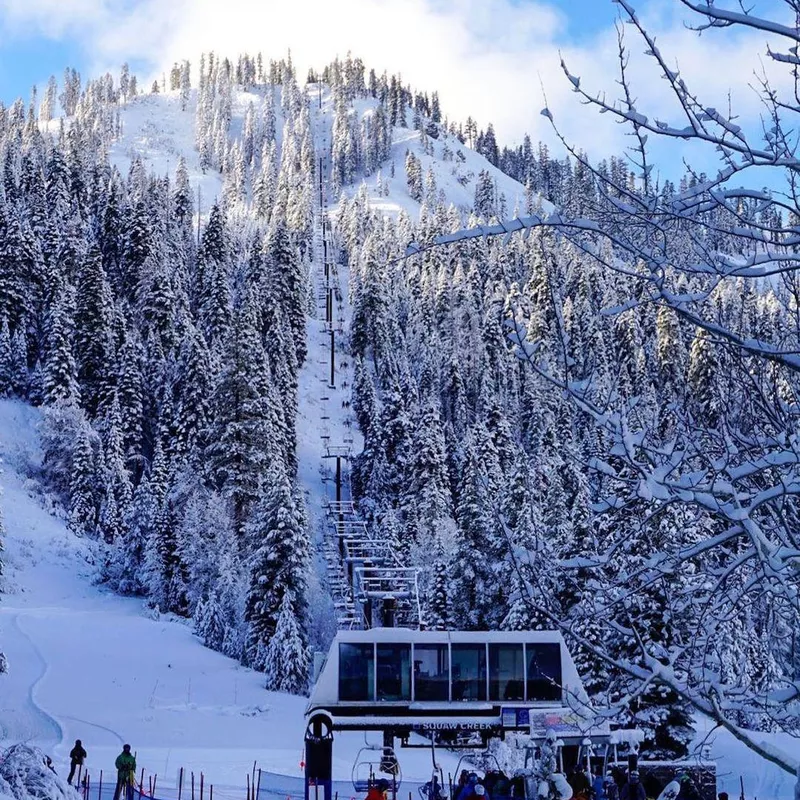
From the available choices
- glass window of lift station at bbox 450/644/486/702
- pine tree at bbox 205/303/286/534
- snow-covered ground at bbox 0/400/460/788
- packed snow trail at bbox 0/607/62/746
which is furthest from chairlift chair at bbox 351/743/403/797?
pine tree at bbox 205/303/286/534

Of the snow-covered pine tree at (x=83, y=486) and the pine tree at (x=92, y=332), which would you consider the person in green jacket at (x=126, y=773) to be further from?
the pine tree at (x=92, y=332)

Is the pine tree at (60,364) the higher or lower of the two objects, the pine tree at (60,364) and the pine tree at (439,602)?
the higher

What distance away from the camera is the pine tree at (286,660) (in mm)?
40594

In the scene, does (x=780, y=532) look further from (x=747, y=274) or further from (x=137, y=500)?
(x=137, y=500)

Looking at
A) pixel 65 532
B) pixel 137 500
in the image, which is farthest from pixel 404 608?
pixel 65 532

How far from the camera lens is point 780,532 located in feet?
19.1

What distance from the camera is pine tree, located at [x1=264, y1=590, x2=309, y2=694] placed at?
4059 centimetres

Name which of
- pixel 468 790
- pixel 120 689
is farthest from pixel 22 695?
pixel 468 790

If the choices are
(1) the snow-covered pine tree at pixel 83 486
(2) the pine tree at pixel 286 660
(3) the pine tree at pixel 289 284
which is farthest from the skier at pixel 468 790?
(3) the pine tree at pixel 289 284

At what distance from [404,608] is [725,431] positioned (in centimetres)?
4233

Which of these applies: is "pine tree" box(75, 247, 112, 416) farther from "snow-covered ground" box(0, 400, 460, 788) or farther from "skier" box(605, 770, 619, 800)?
"skier" box(605, 770, 619, 800)

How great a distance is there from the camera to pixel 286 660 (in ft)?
134

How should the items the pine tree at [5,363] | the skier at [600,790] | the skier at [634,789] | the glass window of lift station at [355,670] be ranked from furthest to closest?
the pine tree at [5,363] → the glass window of lift station at [355,670] → the skier at [634,789] → the skier at [600,790]

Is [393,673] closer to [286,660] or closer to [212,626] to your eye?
[286,660]
